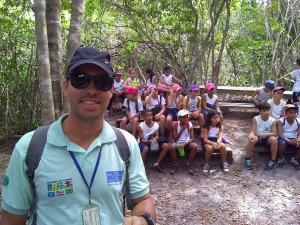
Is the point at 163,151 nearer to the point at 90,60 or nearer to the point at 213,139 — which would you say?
the point at 213,139

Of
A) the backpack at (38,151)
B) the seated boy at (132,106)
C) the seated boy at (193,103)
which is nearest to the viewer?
the backpack at (38,151)

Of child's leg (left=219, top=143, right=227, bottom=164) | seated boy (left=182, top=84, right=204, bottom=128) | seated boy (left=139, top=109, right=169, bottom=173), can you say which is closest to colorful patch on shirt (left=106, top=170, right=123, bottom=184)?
seated boy (left=139, top=109, right=169, bottom=173)

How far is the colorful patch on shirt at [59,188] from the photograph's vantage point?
135cm

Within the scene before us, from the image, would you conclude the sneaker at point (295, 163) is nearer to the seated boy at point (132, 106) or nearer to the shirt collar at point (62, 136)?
the seated boy at point (132, 106)

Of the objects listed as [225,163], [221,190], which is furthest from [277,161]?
[221,190]

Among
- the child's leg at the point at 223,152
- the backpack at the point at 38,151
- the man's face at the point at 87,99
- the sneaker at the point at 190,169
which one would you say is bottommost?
the sneaker at the point at 190,169

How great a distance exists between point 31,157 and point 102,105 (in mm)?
389

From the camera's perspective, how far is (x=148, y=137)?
6203 mm

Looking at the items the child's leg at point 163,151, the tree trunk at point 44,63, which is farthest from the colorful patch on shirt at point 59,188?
the child's leg at point 163,151

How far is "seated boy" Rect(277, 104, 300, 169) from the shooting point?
20.8 ft

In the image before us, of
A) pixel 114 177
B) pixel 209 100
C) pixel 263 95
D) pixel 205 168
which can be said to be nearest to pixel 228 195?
pixel 205 168

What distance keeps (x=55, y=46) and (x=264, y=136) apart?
445 cm

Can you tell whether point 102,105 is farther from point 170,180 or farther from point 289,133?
point 289,133

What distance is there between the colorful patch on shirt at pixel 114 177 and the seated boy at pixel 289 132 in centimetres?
561
